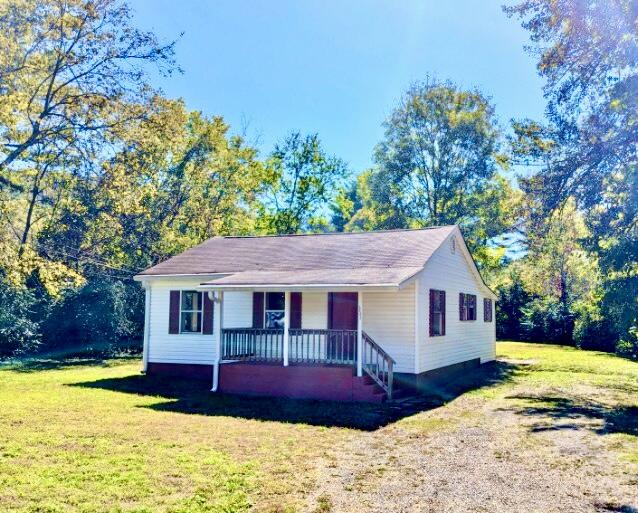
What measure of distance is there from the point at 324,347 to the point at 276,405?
2.50 meters

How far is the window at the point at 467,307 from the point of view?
18078 millimetres

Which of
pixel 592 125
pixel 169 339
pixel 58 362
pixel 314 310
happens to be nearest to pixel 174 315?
pixel 169 339

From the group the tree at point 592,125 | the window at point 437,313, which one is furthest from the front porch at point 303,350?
the tree at point 592,125

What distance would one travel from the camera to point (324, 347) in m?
13.8

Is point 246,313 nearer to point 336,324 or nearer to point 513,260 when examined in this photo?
point 336,324

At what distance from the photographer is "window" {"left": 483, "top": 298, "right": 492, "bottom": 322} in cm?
2139

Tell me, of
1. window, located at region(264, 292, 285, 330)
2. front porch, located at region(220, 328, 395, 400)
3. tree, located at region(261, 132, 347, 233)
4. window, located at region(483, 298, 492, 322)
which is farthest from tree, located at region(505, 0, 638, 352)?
tree, located at region(261, 132, 347, 233)

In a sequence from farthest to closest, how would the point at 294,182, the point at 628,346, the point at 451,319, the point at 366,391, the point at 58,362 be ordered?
1. the point at 294,182
2. the point at 628,346
3. the point at 58,362
4. the point at 451,319
5. the point at 366,391

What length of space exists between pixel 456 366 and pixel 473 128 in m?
19.6

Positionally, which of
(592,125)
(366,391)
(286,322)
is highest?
(592,125)

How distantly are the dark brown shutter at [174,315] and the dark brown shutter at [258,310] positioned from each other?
258 cm

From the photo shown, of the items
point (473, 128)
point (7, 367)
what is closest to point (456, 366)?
point (7, 367)

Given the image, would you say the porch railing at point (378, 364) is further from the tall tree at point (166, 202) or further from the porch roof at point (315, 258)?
Answer: the tall tree at point (166, 202)

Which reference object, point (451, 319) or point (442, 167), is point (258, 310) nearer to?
point (451, 319)
